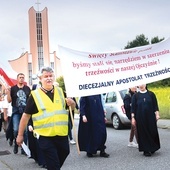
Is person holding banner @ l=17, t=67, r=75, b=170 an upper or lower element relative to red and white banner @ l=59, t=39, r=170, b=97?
lower

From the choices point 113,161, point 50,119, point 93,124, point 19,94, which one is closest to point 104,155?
point 113,161

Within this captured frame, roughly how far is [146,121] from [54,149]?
12.4ft

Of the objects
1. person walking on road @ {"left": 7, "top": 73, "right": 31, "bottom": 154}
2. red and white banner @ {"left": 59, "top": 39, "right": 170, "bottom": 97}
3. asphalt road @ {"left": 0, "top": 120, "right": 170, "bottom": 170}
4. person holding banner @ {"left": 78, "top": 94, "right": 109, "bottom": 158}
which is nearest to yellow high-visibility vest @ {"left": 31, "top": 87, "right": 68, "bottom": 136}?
red and white banner @ {"left": 59, "top": 39, "right": 170, "bottom": 97}

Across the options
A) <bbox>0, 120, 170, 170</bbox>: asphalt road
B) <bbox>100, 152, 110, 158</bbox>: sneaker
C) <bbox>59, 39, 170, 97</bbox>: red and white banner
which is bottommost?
<bbox>0, 120, 170, 170</bbox>: asphalt road

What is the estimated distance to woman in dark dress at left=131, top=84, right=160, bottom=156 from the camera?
8.41 metres

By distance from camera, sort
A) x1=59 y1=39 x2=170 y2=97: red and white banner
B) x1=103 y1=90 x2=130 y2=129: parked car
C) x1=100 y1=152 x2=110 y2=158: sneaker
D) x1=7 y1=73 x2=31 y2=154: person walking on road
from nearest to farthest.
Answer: x1=59 y1=39 x2=170 y2=97: red and white banner, x1=100 y1=152 x2=110 y2=158: sneaker, x1=7 y1=73 x2=31 y2=154: person walking on road, x1=103 y1=90 x2=130 y2=129: parked car

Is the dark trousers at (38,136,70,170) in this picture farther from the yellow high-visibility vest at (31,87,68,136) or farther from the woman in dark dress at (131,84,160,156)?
the woman in dark dress at (131,84,160,156)

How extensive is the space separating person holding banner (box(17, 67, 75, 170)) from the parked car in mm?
8866

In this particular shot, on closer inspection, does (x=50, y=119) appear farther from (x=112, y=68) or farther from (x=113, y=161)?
(x=113, y=161)

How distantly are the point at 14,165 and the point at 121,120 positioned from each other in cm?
655

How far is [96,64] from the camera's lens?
7387mm

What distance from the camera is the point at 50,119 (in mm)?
5102

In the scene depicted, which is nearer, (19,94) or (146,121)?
(146,121)

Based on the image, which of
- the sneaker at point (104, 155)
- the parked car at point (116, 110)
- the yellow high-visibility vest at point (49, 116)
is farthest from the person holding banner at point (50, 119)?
the parked car at point (116, 110)
